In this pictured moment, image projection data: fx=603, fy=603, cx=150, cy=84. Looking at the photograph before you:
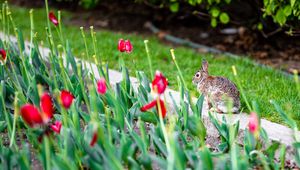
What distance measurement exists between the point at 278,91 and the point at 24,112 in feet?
9.04

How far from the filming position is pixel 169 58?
644cm

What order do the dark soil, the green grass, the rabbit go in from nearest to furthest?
1. the rabbit
2. the green grass
3. the dark soil

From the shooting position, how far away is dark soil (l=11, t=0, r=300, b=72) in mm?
Result: 7055

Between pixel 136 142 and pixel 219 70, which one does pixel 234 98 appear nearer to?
pixel 136 142

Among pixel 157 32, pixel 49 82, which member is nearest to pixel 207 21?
pixel 157 32

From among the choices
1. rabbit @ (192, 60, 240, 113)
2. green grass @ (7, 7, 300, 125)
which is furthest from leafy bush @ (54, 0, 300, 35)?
rabbit @ (192, 60, 240, 113)

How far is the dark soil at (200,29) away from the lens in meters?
7.05

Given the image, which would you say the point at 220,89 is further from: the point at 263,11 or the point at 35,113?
the point at 263,11

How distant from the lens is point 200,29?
27.7 ft

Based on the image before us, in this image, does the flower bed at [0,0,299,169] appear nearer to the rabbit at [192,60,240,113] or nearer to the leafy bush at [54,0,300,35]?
the rabbit at [192,60,240,113]

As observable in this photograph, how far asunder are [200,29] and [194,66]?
2.55 meters

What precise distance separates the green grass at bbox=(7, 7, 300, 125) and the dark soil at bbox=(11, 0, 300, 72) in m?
0.56

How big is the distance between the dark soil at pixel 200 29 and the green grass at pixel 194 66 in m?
0.56

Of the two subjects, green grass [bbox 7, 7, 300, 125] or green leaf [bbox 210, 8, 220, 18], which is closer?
green grass [bbox 7, 7, 300, 125]
